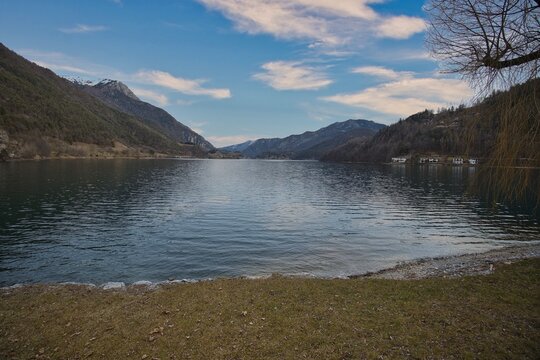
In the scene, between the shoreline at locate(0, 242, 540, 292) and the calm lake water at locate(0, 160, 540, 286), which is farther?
the calm lake water at locate(0, 160, 540, 286)

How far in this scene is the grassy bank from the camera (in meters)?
9.52

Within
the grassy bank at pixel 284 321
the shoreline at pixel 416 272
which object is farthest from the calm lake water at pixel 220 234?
the grassy bank at pixel 284 321

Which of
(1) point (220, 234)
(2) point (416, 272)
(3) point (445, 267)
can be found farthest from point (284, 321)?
(1) point (220, 234)

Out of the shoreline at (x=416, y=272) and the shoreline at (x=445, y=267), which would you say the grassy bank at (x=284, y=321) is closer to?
the shoreline at (x=416, y=272)

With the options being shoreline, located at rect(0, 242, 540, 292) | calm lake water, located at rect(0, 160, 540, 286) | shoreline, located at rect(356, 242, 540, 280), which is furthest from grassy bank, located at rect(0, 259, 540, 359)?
calm lake water, located at rect(0, 160, 540, 286)

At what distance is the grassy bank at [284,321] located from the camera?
31.2 ft

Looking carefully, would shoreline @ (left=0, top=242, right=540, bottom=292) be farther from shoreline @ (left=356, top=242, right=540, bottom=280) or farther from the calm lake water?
the calm lake water

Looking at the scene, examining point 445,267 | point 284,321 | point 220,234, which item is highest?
point 284,321

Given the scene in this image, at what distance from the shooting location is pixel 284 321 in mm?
11234

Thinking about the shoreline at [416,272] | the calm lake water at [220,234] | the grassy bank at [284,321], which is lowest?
the calm lake water at [220,234]

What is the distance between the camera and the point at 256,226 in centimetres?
3631

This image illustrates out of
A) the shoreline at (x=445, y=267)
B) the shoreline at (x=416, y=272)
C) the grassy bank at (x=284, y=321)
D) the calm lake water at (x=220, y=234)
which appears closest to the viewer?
the grassy bank at (x=284, y=321)

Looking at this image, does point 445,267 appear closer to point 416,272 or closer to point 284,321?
point 416,272

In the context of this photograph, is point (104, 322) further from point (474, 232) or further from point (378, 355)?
point (474, 232)
